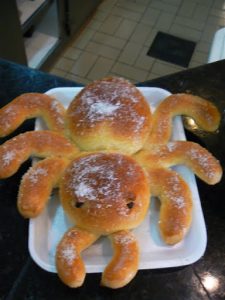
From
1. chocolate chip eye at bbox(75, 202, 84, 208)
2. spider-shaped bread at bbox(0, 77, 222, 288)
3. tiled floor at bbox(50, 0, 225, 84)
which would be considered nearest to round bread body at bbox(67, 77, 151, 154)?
spider-shaped bread at bbox(0, 77, 222, 288)

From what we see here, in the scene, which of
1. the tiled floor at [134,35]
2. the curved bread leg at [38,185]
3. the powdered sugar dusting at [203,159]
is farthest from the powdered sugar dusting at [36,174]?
the tiled floor at [134,35]

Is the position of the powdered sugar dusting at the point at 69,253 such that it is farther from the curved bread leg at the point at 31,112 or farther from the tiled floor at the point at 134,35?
the tiled floor at the point at 134,35

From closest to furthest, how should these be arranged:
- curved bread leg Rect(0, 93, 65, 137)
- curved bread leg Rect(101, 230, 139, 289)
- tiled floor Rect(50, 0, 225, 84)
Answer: curved bread leg Rect(101, 230, 139, 289) < curved bread leg Rect(0, 93, 65, 137) < tiled floor Rect(50, 0, 225, 84)

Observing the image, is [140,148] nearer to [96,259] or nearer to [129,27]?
[96,259]

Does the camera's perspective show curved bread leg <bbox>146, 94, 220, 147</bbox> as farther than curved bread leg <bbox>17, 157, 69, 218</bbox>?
Yes

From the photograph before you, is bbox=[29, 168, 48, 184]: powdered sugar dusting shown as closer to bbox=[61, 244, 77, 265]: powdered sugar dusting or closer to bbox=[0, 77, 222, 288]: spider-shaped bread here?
bbox=[0, 77, 222, 288]: spider-shaped bread

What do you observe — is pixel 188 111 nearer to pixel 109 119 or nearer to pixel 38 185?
pixel 109 119
